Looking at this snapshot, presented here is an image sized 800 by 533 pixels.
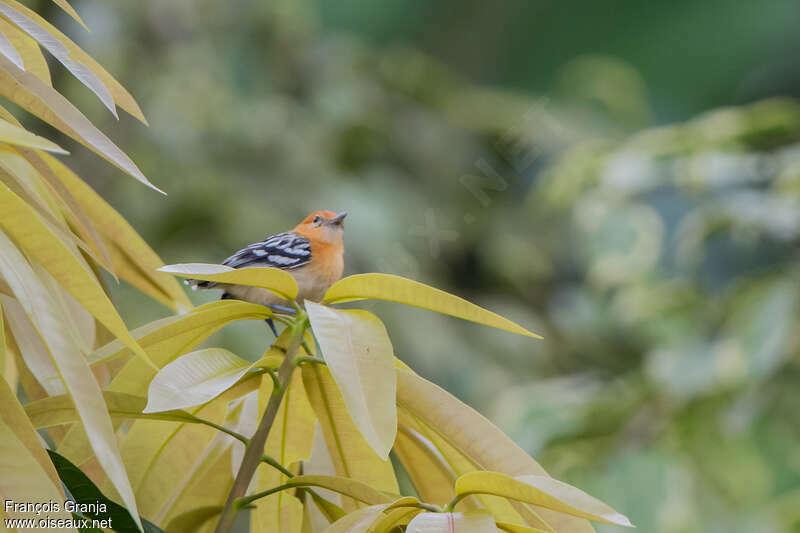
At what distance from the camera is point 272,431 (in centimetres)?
55

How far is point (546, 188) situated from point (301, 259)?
140 centimetres

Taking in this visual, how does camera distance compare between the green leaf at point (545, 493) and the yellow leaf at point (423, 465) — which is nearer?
the green leaf at point (545, 493)

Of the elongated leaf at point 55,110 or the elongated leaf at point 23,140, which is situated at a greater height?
the elongated leaf at point 55,110

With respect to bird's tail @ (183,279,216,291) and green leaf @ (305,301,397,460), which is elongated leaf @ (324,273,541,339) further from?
bird's tail @ (183,279,216,291)

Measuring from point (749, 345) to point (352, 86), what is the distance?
1.72 meters

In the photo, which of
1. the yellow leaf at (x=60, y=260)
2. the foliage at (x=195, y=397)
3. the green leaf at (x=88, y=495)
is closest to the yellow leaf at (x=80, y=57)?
the foliage at (x=195, y=397)

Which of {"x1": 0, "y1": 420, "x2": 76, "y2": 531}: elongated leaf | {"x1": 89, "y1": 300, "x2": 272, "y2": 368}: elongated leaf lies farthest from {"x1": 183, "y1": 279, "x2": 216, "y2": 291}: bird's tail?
{"x1": 0, "y1": 420, "x2": 76, "y2": 531}: elongated leaf

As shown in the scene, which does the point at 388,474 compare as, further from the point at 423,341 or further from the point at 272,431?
the point at 423,341

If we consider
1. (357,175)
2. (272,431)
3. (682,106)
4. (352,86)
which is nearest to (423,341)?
(357,175)

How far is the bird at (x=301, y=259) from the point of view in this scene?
593 millimetres

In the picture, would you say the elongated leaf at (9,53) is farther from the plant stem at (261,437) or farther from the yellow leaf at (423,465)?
the yellow leaf at (423,465)

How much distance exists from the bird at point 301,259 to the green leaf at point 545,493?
201mm

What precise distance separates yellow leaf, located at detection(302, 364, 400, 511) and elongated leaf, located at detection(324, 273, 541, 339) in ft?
0.23

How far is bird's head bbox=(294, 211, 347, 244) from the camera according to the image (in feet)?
2.31
